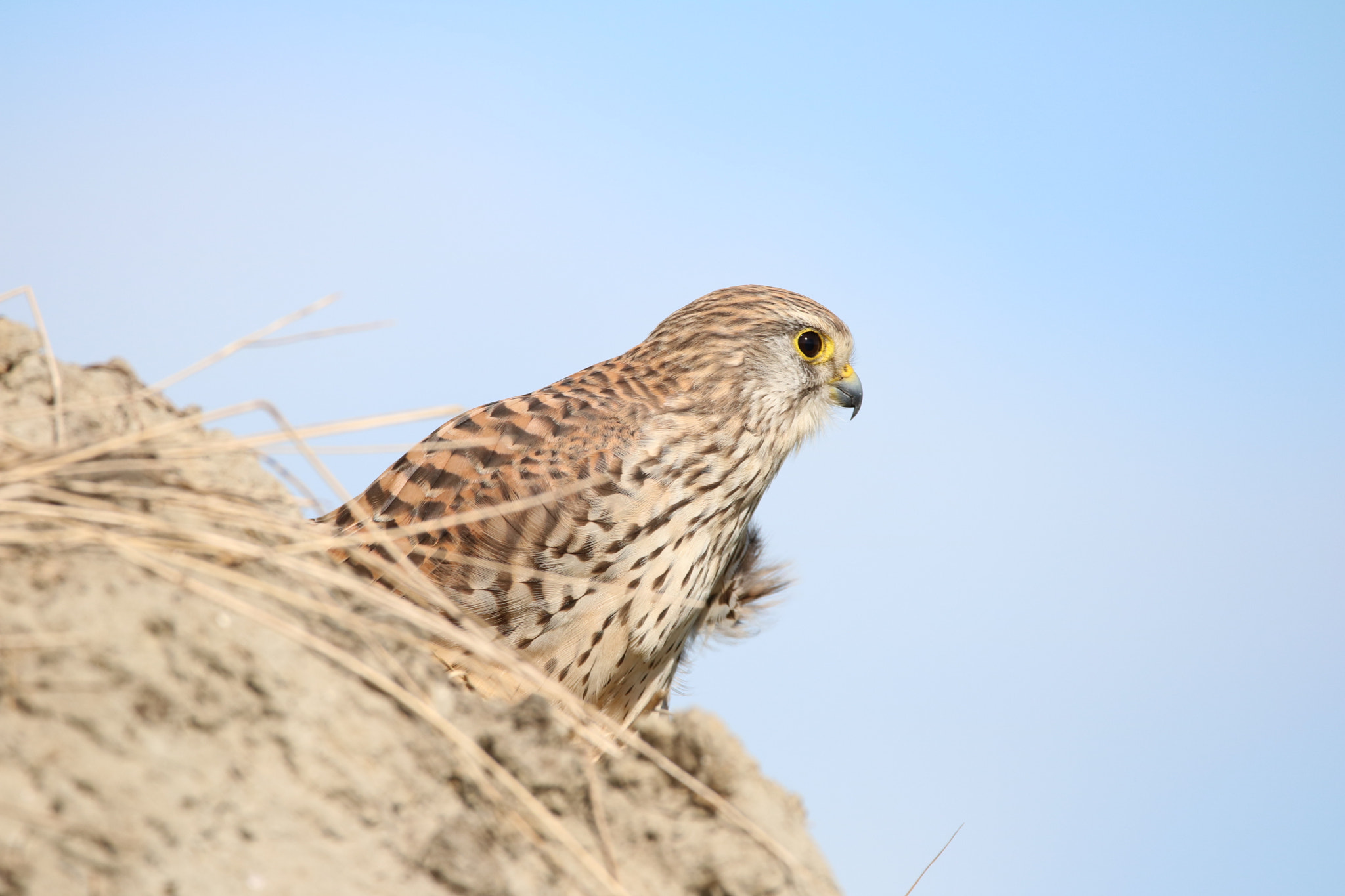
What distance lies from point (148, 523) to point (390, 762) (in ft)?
1.95

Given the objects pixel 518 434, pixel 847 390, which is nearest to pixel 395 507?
pixel 518 434

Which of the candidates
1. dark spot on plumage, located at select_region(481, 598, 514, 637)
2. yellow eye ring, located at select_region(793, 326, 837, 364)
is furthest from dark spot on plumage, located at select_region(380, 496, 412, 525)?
yellow eye ring, located at select_region(793, 326, 837, 364)

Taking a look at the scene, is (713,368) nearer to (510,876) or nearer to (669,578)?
(669,578)

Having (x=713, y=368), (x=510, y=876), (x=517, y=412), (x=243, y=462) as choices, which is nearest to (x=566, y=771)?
(x=510, y=876)

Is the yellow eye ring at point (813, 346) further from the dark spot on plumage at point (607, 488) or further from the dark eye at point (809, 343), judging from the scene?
the dark spot on plumage at point (607, 488)

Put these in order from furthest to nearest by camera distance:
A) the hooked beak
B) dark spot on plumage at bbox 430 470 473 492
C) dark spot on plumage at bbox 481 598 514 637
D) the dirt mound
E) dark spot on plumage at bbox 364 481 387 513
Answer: the hooked beak → dark spot on plumage at bbox 364 481 387 513 → dark spot on plumage at bbox 430 470 473 492 → dark spot on plumage at bbox 481 598 514 637 → the dirt mound

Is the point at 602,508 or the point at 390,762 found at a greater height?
the point at 602,508

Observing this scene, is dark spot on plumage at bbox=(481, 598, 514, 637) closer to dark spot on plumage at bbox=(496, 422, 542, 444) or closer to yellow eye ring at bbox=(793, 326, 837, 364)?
dark spot on plumage at bbox=(496, 422, 542, 444)

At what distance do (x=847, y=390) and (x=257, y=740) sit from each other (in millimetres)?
3448

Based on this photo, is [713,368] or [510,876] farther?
[713,368]

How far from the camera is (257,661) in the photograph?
192 cm

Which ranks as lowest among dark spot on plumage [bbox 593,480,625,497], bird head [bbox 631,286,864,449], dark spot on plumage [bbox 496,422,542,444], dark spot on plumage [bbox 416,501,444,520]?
dark spot on plumage [bbox 416,501,444,520]

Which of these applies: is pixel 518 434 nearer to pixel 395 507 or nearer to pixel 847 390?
pixel 395 507

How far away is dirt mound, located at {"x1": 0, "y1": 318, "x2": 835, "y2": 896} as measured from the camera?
5.66ft
